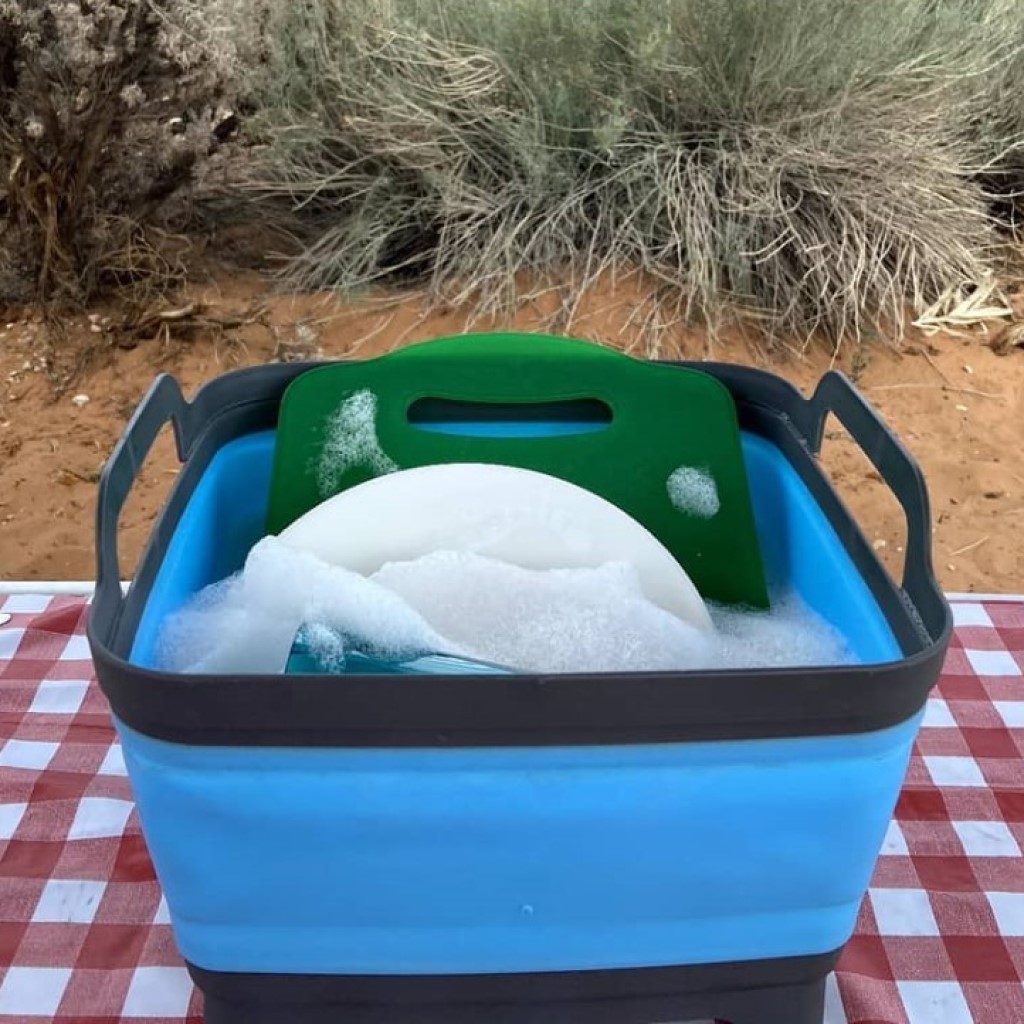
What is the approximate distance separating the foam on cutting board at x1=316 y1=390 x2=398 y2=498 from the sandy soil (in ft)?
3.76

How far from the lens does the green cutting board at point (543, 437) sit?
733 mm

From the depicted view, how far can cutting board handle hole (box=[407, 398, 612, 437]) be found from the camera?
786 millimetres

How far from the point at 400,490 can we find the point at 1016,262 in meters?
2.18

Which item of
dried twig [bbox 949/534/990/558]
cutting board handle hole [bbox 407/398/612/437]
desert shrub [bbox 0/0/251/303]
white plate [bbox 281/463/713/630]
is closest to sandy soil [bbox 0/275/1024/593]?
dried twig [bbox 949/534/990/558]

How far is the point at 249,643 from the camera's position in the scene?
55cm

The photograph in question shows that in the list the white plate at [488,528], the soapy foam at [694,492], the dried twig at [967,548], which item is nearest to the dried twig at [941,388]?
the dried twig at [967,548]

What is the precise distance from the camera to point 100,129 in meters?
2.04

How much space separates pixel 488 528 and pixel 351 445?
0.16 metres

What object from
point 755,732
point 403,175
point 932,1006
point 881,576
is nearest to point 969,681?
point 932,1006

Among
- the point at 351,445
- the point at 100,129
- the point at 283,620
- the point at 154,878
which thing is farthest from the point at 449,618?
the point at 100,129

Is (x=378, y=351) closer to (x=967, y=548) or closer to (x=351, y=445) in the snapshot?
(x=967, y=548)

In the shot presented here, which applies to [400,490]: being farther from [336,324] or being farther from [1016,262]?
[1016,262]

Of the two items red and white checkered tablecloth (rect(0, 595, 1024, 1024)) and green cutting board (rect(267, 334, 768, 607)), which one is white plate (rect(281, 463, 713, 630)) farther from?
red and white checkered tablecloth (rect(0, 595, 1024, 1024))

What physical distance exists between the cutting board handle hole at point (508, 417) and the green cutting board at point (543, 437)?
0.05ft
